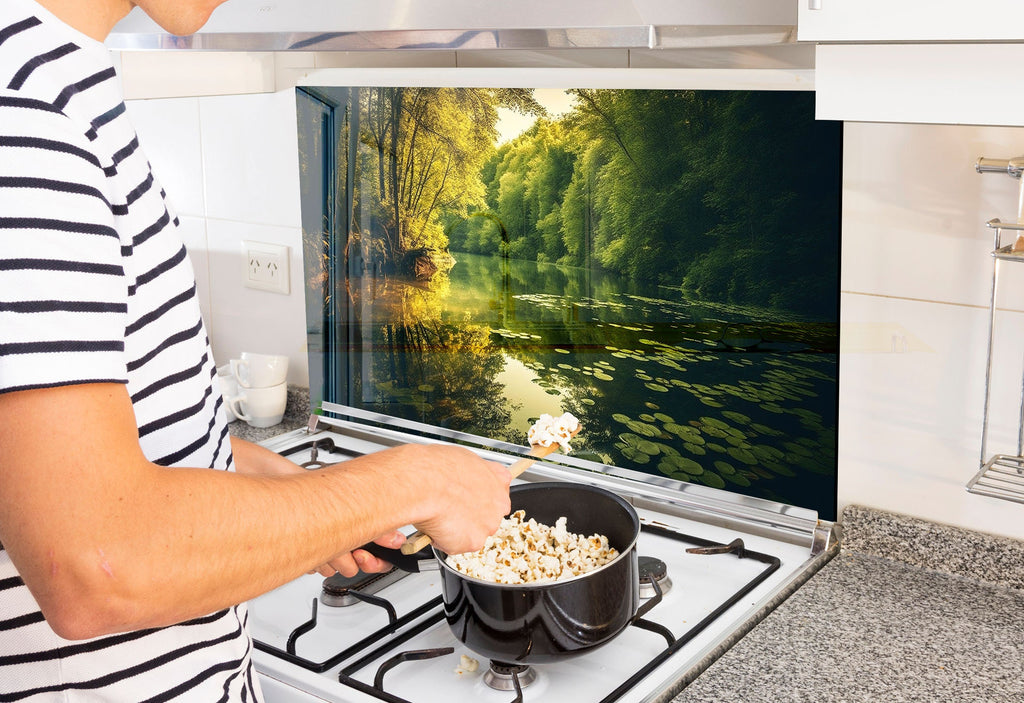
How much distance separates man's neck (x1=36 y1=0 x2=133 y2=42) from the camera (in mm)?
602

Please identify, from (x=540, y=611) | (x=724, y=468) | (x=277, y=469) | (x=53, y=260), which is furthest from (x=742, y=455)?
(x=53, y=260)

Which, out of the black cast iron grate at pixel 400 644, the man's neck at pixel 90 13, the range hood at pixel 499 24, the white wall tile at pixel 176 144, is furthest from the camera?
the white wall tile at pixel 176 144

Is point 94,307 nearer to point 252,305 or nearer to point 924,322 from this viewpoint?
point 924,322

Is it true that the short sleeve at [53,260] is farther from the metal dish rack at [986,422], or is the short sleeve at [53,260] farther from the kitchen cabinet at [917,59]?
the metal dish rack at [986,422]

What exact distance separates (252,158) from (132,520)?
1.30m

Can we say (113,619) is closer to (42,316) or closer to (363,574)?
(42,316)

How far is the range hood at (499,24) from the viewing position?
852 mm

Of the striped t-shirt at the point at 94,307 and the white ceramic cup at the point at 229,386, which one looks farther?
the white ceramic cup at the point at 229,386

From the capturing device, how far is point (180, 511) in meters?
0.55

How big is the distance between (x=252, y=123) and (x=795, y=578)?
116cm

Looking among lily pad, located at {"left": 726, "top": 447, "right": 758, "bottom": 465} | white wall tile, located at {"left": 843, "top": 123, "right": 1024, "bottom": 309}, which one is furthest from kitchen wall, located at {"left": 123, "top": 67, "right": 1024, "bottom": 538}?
lily pad, located at {"left": 726, "top": 447, "right": 758, "bottom": 465}

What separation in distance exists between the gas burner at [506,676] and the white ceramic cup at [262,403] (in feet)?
2.78

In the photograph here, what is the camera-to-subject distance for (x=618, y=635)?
102 centimetres

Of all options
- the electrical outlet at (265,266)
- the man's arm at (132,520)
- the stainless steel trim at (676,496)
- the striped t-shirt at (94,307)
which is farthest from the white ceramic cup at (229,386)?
the man's arm at (132,520)
